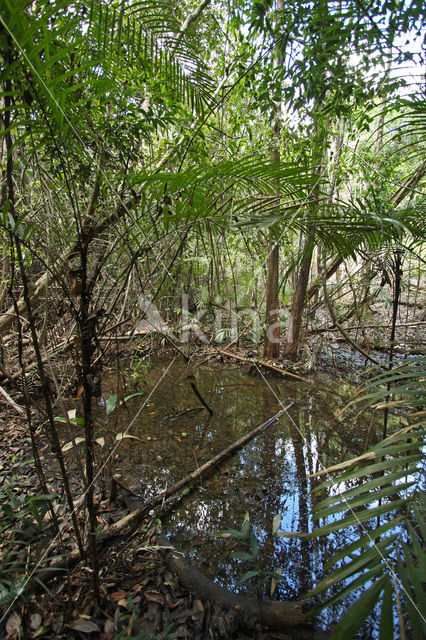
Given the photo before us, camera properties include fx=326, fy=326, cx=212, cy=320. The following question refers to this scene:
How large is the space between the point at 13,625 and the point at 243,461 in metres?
1.45

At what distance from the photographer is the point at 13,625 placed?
1074 mm

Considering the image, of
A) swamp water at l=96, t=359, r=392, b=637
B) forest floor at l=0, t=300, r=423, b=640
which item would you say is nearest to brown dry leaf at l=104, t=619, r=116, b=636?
forest floor at l=0, t=300, r=423, b=640

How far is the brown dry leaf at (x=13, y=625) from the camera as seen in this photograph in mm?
1041

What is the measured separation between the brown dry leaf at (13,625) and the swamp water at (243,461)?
0.65 m

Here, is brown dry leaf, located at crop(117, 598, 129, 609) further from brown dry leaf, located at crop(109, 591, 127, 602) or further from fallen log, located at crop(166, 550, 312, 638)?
fallen log, located at crop(166, 550, 312, 638)

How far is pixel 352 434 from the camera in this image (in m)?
2.61

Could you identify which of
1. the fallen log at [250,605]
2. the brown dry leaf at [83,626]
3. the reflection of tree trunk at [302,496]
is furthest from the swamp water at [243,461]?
the brown dry leaf at [83,626]

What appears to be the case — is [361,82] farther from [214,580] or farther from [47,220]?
[214,580]

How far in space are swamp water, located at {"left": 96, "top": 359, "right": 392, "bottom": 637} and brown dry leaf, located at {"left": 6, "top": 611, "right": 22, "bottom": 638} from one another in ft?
2.13

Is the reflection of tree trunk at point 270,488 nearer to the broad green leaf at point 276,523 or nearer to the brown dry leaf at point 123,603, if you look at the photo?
the broad green leaf at point 276,523

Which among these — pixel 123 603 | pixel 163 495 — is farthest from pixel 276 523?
pixel 123 603

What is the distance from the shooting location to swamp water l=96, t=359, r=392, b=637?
1.45 meters

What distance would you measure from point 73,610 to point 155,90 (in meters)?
2.36

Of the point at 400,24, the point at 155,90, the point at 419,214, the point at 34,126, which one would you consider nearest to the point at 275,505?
the point at 419,214
